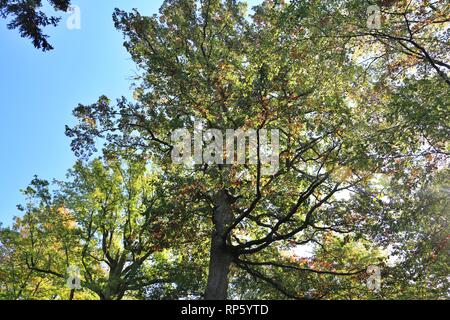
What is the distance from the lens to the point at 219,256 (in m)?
12.6

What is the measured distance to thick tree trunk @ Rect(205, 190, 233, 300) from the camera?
12.0m

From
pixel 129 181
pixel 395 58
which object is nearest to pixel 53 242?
pixel 129 181

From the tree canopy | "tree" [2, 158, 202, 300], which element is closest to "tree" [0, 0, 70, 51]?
the tree canopy

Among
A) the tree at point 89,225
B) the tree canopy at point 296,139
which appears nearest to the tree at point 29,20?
the tree canopy at point 296,139

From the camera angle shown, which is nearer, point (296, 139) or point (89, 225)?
point (296, 139)

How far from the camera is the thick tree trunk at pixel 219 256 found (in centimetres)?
1204

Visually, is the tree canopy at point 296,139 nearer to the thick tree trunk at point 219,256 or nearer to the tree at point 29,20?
the thick tree trunk at point 219,256

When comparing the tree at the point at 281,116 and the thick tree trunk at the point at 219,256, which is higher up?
the tree at the point at 281,116

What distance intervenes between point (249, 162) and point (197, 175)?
168 centimetres

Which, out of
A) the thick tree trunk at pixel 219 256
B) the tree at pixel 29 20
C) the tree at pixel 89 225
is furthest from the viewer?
the tree at pixel 89 225

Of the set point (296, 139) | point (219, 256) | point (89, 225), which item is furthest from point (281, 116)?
point (89, 225)

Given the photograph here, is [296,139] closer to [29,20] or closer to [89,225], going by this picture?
[29,20]

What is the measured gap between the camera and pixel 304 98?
460 inches

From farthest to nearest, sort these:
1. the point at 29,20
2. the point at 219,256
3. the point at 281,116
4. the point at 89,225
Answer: the point at 89,225 < the point at 219,256 < the point at 281,116 < the point at 29,20
